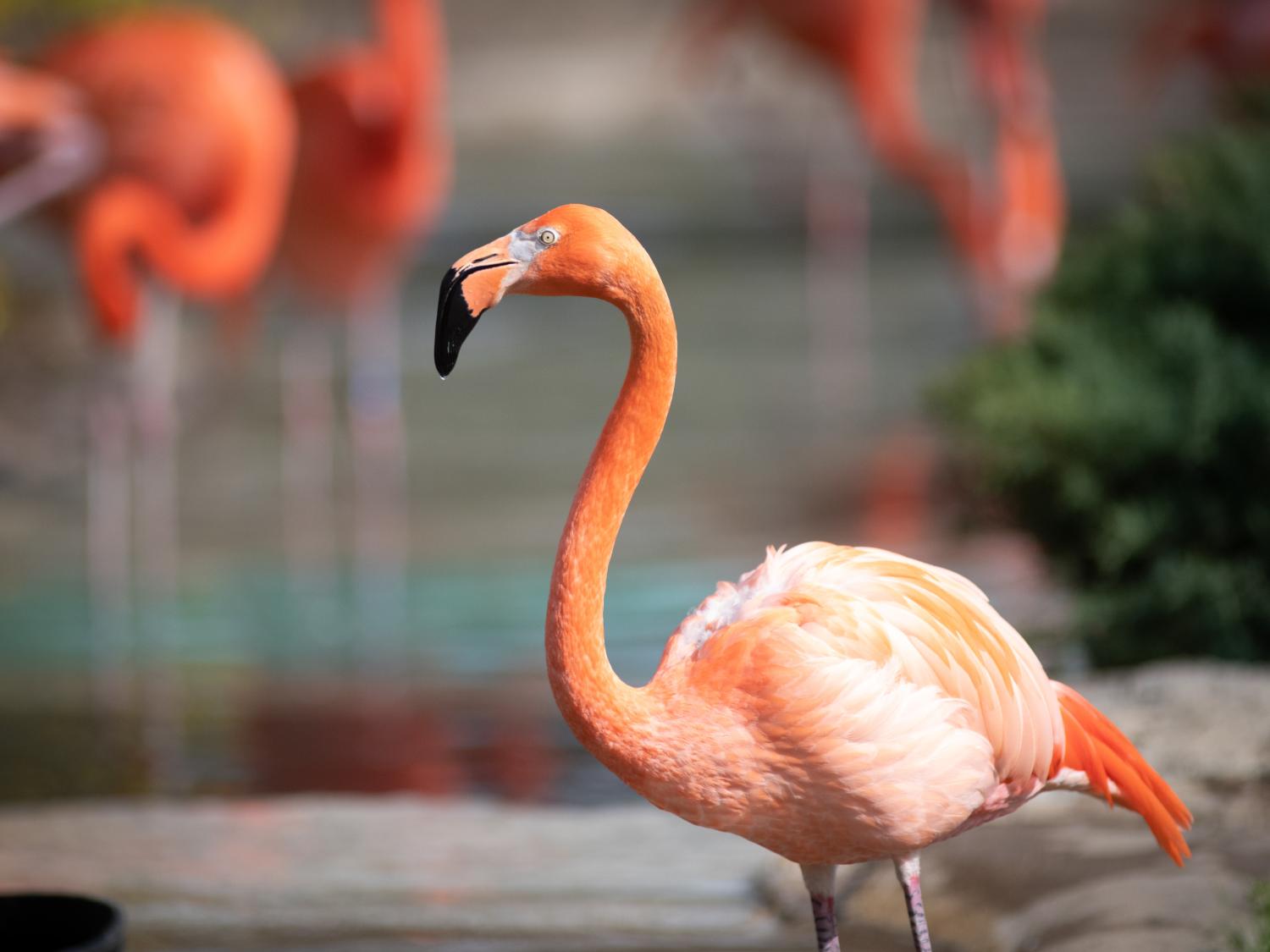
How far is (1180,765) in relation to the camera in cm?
334

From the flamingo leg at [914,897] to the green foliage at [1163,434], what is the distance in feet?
6.07

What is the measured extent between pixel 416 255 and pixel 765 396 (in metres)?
4.58

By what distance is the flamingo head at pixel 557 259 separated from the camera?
2172mm

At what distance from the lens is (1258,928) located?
262 centimetres

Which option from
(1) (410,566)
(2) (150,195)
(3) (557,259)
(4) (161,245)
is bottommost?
(1) (410,566)

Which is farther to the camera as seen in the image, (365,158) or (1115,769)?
(365,158)

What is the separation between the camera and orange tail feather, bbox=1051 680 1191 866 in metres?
2.46

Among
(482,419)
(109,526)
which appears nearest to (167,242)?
(109,526)

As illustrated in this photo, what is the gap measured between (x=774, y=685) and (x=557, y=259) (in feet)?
1.87

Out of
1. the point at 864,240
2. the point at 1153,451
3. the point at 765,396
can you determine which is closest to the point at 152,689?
the point at 1153,451

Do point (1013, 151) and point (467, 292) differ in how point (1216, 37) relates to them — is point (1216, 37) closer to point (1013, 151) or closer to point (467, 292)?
point (1013, 151)

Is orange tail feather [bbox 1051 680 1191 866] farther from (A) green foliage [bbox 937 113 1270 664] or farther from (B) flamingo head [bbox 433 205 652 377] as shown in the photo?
(A) green foliage [bbox 937 113 1270 664]

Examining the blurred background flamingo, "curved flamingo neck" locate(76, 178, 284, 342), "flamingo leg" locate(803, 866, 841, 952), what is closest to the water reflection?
"curved flamingo neck" locate(76, 178, 284, 342)

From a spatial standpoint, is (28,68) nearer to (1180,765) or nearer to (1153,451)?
(1153,451)
